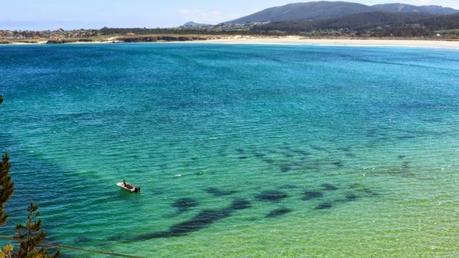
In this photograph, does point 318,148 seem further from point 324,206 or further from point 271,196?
point 324,206

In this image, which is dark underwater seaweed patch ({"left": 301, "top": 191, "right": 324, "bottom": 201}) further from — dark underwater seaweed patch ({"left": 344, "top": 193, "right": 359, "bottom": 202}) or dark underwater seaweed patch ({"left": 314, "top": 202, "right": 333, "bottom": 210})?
dark underwater seaweed patch ({"left": 344, "top": 193, "right": 359, "bottom": 202})

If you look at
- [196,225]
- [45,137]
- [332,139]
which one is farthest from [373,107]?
[196,225]

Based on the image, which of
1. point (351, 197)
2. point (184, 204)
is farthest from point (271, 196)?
point (184, 204)

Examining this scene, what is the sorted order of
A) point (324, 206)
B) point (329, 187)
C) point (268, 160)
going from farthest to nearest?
point (268, 160) < point (329, 187) < point (324, 206)

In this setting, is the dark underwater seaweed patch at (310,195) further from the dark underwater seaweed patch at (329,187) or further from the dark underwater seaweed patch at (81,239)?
the dark underwater seaweed patch at (81,239)

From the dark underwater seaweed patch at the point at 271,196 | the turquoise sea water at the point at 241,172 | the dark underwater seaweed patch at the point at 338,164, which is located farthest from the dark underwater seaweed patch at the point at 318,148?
the dark underwater seaweed patch at the point at 271,196
